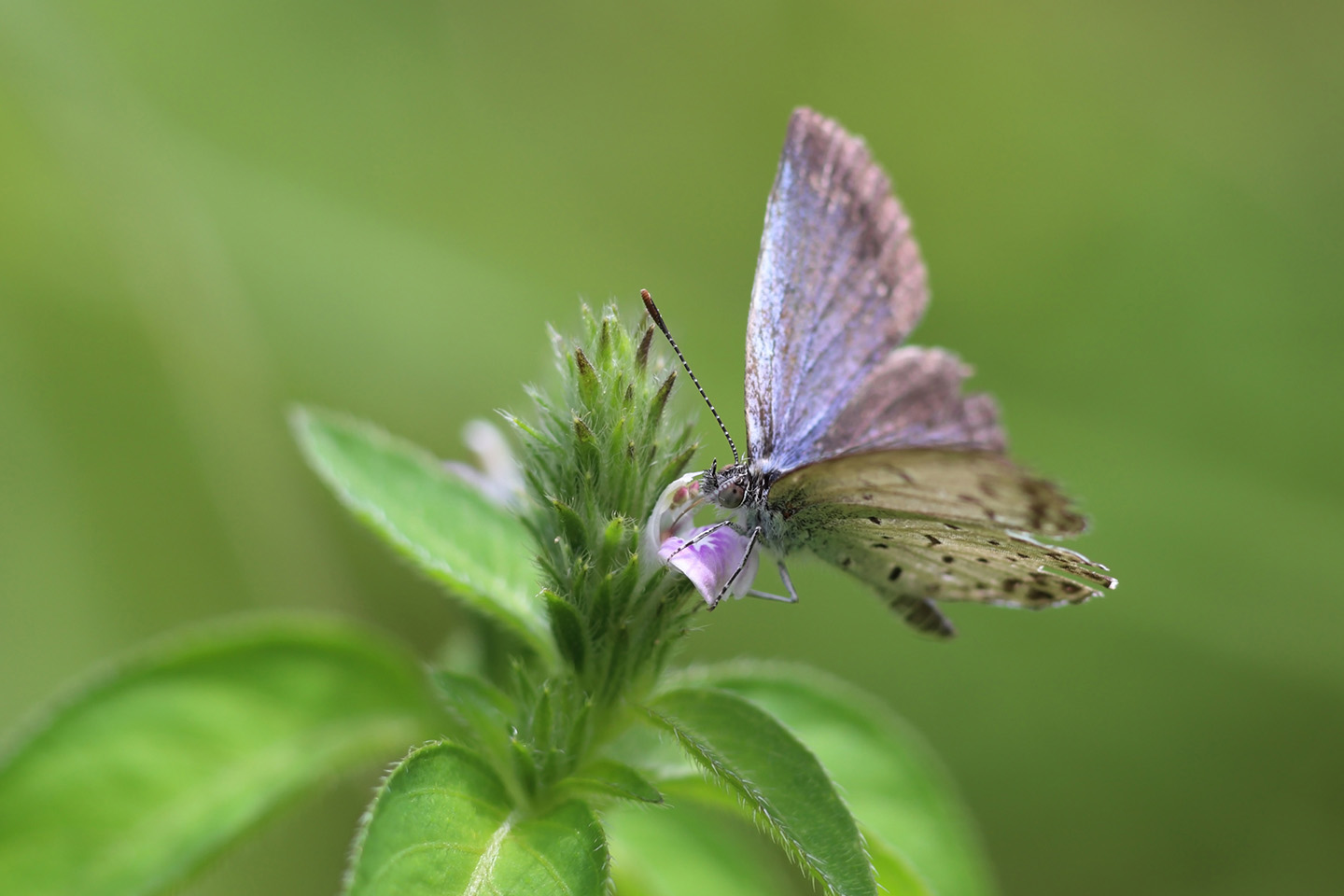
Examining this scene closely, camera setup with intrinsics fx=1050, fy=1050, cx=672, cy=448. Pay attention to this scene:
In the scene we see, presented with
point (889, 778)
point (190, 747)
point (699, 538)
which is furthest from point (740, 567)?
point (190, 747)

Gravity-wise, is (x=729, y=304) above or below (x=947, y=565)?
above

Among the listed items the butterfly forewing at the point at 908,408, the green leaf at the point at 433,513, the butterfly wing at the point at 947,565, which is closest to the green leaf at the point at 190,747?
the green leaf at the point at 433,513

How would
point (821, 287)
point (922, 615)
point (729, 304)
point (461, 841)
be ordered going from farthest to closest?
point (729, 304)
point (922, 615)
point (821, 287)
point (461, 841)

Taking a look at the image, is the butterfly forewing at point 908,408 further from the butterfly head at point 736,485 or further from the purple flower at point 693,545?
the purple flower at point 693,545

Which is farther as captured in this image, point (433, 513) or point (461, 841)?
point (433, 513)

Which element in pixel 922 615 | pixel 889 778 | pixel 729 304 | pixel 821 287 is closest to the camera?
pixel 821 287

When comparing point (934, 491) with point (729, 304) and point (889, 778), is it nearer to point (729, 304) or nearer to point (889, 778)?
point (889, 778)
